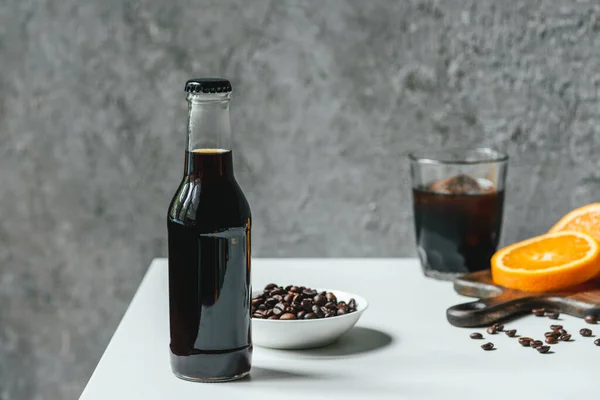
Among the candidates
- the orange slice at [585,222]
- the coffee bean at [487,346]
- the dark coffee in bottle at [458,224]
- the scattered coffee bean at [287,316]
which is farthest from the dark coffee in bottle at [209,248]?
the orange slice at [585,222]

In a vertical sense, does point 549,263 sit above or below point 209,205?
below

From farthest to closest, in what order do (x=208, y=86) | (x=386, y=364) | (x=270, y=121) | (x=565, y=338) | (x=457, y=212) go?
(x=270, y=121), (x=457, y=212), (x=565, y=338), (x=386, y=364), (x=208, y=86)

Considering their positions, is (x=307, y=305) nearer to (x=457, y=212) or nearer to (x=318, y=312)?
(x=318, y=312)

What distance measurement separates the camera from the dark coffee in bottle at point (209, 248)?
94 centimetres

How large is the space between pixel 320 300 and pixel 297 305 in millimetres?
43

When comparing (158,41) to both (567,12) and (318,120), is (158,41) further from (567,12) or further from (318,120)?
(567,12)

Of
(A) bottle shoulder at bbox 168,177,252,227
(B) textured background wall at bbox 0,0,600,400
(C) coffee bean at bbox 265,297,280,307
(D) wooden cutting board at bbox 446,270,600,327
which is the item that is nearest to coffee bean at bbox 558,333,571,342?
(D) wooden cutting board at bbox 446,270,600,327

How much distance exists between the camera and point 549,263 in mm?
1369

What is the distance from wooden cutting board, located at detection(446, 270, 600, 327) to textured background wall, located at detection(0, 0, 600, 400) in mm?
415

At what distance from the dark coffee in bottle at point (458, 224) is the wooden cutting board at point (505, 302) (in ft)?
0.29

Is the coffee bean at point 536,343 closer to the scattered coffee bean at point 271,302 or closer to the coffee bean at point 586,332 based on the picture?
the coffee bean at point 586,332

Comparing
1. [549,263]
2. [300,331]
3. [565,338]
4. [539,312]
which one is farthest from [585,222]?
[300,331]

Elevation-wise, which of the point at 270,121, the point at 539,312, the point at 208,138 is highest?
the point at 208,138

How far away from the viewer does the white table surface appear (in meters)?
0.96
